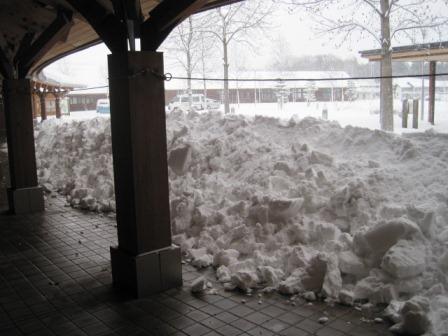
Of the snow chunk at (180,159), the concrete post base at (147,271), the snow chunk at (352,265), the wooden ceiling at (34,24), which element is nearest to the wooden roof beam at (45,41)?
the wooden ceiling at (34,24)

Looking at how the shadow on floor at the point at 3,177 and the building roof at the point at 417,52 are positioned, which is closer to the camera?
the shadow on floor at the point at 3,177

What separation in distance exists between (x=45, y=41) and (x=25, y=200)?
114 inches

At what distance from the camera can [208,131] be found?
859cm

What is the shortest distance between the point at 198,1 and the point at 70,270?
10.9 feet

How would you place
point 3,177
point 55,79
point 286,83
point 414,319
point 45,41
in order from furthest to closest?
point 55,79 < point 286,83 < point 3,177 < point 45,41 < point 414,319

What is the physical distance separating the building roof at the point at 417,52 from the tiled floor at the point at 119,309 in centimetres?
1001

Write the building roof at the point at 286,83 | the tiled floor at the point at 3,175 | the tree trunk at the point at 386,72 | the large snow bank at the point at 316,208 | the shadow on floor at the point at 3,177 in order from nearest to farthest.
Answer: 1. the large snow bank at the point at 316,208
2. the shadow on floor at the point at 3,177
3. the tiled floor at the point at 3,175
4. the tree trunk at the point at 386,72
5. the building roof at the point at 286,83

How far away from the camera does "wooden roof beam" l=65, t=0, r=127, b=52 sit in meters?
3.97

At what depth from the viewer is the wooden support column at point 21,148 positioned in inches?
299

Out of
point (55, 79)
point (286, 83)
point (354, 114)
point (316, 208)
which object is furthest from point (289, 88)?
point (55, 79)

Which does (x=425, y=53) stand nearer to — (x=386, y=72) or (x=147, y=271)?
(x=386, y=72)

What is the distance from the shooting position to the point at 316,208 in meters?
5.26

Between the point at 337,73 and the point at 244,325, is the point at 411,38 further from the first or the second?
the point at 337,73

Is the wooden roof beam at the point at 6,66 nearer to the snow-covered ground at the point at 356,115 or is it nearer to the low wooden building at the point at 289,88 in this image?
the snow-covered ground at the point at 356,115
